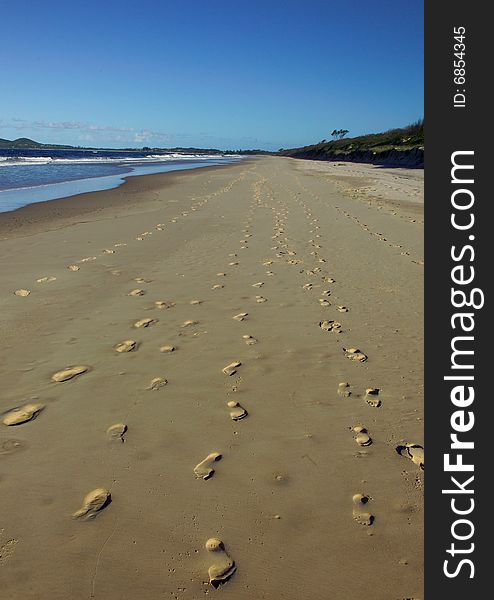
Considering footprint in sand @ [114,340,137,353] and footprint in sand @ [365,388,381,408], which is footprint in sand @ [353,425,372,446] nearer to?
footprint in sand @ [365,388,381,408]

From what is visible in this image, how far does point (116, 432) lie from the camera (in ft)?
9.41

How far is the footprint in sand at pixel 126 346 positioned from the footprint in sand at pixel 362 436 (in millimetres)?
2283

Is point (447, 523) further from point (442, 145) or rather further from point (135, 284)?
point (135, 284)

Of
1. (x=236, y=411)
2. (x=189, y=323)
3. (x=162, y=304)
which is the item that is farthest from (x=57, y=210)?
(x=236, y=411)

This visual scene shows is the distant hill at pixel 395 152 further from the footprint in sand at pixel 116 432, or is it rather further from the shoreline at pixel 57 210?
the footprint in sand at pixel 116 432

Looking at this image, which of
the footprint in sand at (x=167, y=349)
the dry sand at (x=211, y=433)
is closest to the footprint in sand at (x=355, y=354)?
the dry sand at (x=211, y=433)

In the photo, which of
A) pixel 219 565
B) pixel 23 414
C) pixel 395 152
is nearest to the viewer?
pixel 219 565

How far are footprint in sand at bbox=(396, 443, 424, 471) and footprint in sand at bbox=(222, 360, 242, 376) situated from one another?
1512mm

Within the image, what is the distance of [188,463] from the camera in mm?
2578

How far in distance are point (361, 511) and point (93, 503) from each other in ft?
4.81

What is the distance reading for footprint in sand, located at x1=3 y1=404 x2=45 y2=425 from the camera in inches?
118

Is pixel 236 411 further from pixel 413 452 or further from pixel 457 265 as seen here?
pixel 457 265

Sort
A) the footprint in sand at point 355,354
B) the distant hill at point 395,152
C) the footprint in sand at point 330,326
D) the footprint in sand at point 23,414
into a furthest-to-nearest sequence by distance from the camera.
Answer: the distant hill at point 395,152, the footprint in sand at point 330,326, the footprint in sand at point 355,354, the footprint in sand at point 23,414

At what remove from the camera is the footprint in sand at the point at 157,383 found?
3412mm
